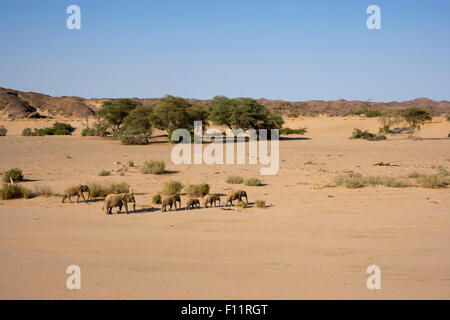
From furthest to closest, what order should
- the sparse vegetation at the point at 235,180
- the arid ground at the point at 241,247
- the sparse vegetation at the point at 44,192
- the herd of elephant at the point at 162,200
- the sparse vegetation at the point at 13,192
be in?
1. the sparse vegetation at the point at 235,180
2. the sparse vegetation at the point at 44,192
3. the sparse vegetation at the point at 13,192
4. the herd of elephant at the point at 162,200
5. the arid ground at the point at 241,247

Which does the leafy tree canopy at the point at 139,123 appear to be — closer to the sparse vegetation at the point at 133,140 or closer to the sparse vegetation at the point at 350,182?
the sparse vegetation at the point at 133,140

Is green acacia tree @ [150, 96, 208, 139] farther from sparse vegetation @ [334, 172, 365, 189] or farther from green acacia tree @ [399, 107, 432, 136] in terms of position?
green acacia tree @ [399, 107, 432, 136]

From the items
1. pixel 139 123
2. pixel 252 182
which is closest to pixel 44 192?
pixel 252 182

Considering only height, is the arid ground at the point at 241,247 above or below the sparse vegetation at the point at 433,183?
below

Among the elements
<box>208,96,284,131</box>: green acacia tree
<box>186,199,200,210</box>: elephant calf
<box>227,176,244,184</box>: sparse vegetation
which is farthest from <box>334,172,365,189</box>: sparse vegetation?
<box>208,96,284,131</box>: green acacia tree

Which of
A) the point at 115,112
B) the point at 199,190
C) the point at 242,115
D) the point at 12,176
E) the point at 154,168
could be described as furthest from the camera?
the point at 242,115

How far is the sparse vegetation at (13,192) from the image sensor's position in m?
11.9

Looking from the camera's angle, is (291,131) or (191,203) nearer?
(191,203)

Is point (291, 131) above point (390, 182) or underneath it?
above

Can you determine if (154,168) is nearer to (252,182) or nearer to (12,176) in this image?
(252,182)

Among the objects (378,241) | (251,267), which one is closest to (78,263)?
(251,267)

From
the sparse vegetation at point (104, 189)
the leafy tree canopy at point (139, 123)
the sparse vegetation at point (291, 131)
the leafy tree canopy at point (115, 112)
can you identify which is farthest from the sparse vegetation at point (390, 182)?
the sparse vegetation at point (291, 131)

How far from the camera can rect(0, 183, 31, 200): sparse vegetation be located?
11859mm

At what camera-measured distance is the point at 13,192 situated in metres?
12.0
